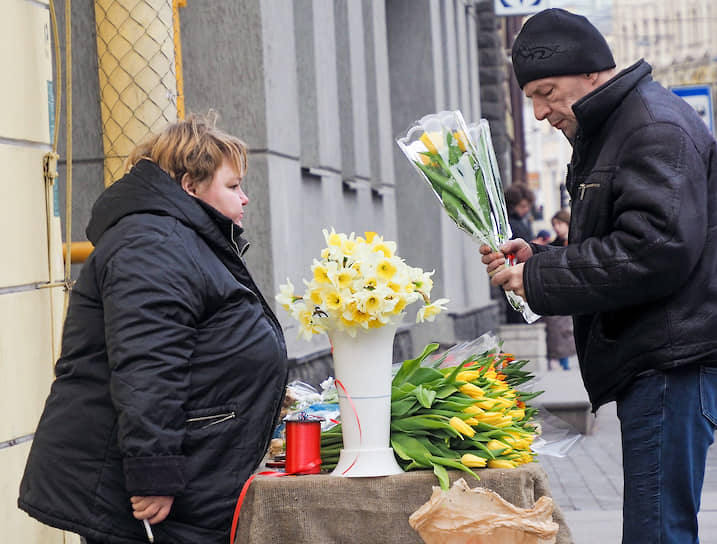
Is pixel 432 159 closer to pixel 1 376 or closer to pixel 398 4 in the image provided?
pixel 1 376

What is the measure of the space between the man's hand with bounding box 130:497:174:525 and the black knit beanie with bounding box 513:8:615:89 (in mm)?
1540

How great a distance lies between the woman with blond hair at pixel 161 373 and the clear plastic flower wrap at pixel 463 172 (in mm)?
588

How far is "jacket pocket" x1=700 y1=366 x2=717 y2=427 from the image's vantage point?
3.12 m

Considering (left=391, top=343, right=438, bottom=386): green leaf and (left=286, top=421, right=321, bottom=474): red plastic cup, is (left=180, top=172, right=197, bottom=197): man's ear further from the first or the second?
(left=391, top=343, right=438, bottom=386): green leaf

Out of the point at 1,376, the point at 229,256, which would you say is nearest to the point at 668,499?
the point at 229,256

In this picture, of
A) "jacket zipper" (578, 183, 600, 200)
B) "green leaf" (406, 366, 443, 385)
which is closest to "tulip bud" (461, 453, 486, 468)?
"green leaf" (406, 366, 443, 385)

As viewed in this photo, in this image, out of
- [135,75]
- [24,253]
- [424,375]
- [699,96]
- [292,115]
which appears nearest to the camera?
[424,375]

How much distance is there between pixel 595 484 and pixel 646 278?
4.77 meters

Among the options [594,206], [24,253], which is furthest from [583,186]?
[24,253]

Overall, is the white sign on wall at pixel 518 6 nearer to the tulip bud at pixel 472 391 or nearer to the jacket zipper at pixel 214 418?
the tulip bud at pixel 472 391

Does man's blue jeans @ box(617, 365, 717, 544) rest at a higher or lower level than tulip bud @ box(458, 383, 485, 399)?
lower

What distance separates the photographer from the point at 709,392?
10.2 ft

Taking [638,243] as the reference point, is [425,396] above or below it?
below

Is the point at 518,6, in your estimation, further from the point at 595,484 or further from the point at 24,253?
the point at 24,253
